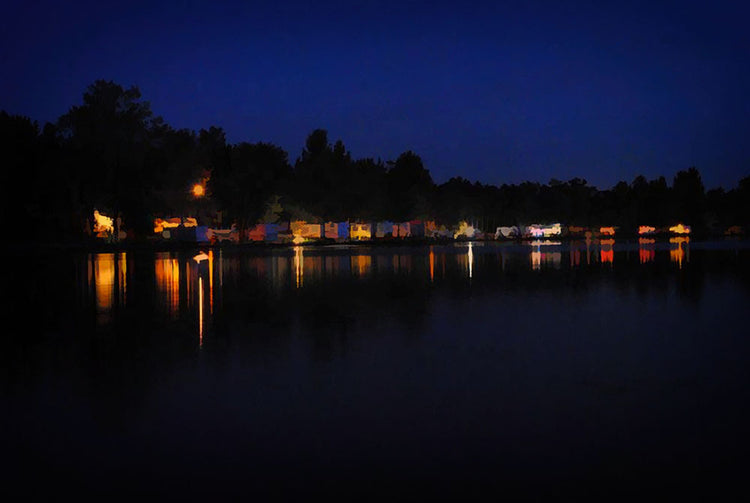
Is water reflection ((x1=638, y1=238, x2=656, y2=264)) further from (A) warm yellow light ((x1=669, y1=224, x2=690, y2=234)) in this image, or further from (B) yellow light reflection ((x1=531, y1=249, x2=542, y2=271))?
(A) warm yellow light ((x1=669, y1=224, x2=690, y2=234))

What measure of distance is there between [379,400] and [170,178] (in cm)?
7212

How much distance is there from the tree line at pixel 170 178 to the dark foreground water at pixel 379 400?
2043 inches

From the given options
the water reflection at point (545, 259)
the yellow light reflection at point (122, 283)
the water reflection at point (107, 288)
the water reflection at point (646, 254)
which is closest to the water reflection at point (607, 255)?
the water reflection at point (646, 254)

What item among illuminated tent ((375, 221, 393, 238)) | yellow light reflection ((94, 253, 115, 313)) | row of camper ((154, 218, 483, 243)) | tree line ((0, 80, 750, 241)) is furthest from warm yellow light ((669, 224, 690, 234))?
yellow light reflection ((94, 253, 115, 313))

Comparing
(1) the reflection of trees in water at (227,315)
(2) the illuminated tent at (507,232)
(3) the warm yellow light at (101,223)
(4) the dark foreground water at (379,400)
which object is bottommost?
(4) the dark foreground water at (379,400)

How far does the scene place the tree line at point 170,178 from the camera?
2502 inches

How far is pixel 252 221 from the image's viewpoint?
87.6 metres

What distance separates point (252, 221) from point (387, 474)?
83.5 m

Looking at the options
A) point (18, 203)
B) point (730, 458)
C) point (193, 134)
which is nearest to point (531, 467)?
point (730, 458)

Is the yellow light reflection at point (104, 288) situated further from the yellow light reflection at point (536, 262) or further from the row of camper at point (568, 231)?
the row of camper at point (568, 231)

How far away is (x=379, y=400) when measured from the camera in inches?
313

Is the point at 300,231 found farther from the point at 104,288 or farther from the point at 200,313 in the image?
the point at 200,313

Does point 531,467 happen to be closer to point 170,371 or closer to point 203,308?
point 170,371

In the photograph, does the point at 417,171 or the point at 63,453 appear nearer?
the point at 63,453
